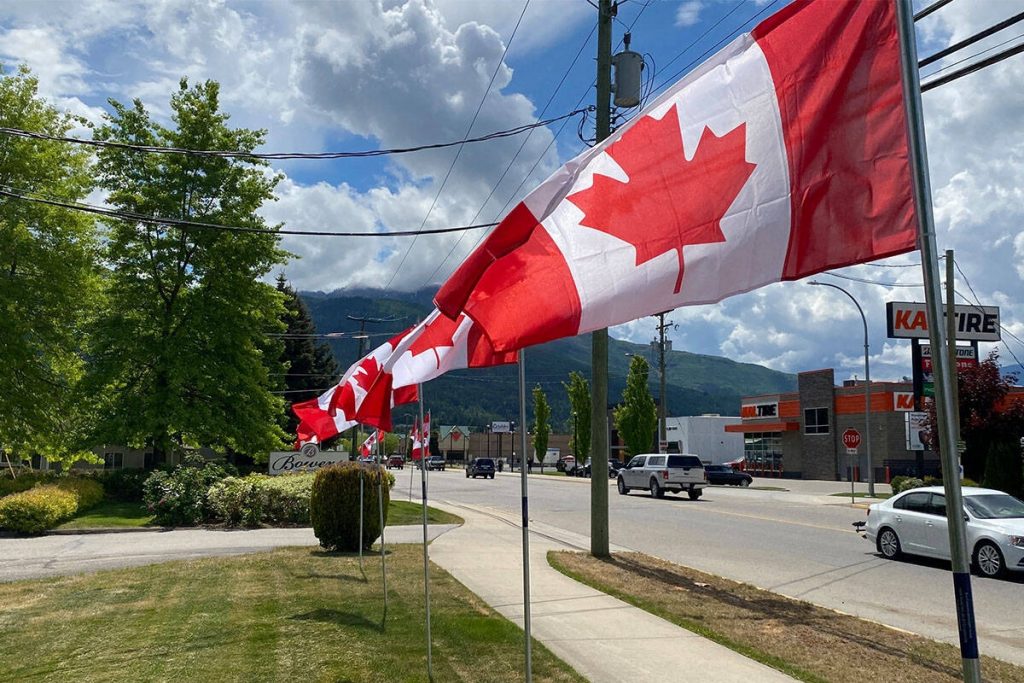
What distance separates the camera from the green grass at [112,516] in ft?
74.3

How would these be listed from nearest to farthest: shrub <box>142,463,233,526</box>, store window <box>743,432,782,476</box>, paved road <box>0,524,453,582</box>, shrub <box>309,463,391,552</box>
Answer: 1. paved road <box>0,524,453,582</box>
2. shrub <box>309,463,391,552</box>
3. shrub <box>142,463,233,526</box>
4. store window <box>743,432,782,476</box>

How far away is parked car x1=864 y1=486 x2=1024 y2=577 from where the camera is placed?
45.4ft

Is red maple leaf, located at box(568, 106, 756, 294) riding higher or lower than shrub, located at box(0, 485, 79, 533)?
higher

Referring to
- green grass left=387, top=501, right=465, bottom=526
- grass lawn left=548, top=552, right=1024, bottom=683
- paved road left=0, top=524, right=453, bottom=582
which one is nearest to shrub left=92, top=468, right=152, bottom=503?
paved road left=0, top=524, right=453, bottom=582

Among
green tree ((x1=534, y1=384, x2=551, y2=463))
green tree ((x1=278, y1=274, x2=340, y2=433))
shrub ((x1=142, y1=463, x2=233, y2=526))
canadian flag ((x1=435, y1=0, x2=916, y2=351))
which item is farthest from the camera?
green tree ((x1=534, y1=384, x2=551, y2=463))

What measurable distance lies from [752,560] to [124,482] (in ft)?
70.8

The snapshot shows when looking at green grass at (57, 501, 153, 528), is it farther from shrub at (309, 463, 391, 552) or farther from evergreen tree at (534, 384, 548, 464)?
evergreen tree at (534, 384, 548, 464)

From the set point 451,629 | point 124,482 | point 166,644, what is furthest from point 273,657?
point 124,482

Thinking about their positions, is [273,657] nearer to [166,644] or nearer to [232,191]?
[166,644]

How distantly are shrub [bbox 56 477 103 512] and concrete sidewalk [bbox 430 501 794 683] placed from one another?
1419 cm

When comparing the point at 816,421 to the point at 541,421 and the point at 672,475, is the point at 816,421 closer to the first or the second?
the point at 541,421

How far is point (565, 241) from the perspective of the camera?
4492 millimetres

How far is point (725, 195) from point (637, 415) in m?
63.6

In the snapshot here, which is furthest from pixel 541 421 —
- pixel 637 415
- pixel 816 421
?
pixel 816 421
